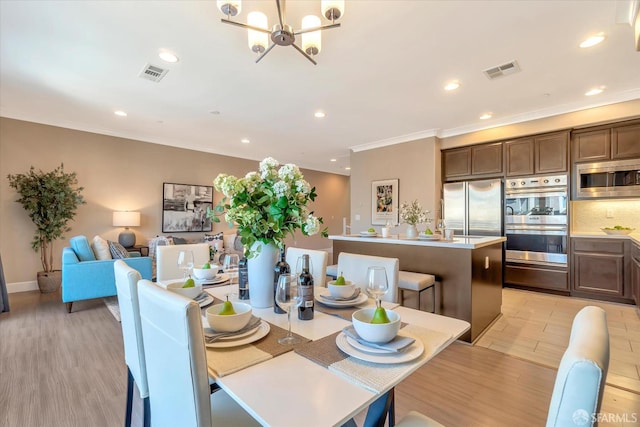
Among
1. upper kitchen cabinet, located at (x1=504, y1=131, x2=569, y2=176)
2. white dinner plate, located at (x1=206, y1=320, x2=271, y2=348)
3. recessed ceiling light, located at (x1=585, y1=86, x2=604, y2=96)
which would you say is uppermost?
recessed ceiling light, located at (x1=585, y1=86, x2=604, y2=96)

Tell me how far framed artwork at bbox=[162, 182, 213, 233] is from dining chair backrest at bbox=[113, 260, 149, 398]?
4.85 m

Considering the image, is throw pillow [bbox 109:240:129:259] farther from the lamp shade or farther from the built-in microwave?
the built-in microwave

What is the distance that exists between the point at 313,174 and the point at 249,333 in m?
7.95

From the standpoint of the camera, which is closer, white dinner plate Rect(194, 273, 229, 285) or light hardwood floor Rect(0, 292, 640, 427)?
light hardwood floor Rect(0, 292, 640, 427)

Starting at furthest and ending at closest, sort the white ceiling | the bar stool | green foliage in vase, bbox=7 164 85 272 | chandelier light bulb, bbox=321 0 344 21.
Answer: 1. green foliage in vase, bbox=7 164 85 272
2. the bar stool
3. the white ceiling
4. chandelier light bulb, bbox=321 0 344 21

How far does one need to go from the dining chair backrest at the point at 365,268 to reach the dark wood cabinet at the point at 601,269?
3.74 m

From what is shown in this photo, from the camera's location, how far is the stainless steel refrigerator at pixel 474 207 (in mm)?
4645

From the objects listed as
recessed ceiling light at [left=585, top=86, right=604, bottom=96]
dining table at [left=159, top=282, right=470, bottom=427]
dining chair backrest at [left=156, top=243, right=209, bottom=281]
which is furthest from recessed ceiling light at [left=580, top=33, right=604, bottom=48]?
dining chair backrest at [left=156, top=243, right=209, bottom=281]

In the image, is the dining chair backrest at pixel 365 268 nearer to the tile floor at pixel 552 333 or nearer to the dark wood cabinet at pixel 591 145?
the tile floor at pixel 552 333

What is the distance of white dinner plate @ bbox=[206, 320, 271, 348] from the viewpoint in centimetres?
100

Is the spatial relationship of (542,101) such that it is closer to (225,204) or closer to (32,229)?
(225,204)

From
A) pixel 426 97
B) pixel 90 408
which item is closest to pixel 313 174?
pixel 426 97

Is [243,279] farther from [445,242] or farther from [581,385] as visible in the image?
[445,242]

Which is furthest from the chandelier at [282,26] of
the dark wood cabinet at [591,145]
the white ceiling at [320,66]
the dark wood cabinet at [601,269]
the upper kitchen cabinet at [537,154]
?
the dark wood cabinet at [601,269]
